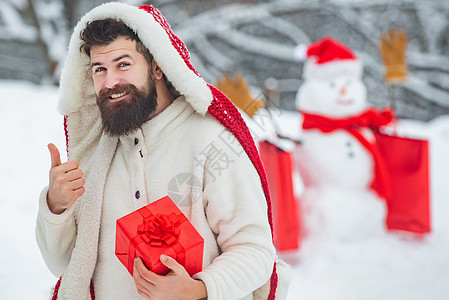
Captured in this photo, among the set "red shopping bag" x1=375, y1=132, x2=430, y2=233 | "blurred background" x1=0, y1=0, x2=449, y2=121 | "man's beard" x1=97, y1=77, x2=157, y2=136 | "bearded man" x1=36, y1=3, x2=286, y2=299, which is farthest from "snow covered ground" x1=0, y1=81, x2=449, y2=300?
"blurred background" x1=0, y1=0, x2=449, y2=121

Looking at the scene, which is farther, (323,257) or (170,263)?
(323,257)

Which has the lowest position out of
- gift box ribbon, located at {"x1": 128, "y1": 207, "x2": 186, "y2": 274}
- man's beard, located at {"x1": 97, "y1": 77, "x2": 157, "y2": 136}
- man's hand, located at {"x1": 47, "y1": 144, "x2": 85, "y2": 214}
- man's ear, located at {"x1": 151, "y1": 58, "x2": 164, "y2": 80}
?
gift box ribbon, located at {"x1": 128, "y1": 207, "x2": 186, "y2": 274}

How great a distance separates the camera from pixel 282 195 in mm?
2520

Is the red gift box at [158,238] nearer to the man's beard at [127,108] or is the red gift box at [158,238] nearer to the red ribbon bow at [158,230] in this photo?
the red ribbon bow at [158,230]

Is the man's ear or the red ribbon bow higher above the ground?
the man's ear

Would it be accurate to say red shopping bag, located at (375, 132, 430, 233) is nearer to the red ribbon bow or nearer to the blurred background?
the red ribbon bow

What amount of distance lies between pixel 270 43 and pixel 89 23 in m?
5.24

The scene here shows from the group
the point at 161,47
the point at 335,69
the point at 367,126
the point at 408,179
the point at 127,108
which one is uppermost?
the point at 161,47

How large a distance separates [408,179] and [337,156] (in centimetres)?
49

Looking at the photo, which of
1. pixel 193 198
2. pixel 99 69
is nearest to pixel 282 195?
pixel 193 198

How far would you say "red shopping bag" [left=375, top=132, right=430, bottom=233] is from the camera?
274 cm

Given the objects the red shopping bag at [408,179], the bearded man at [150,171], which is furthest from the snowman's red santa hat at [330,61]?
the bearded man at [150,171]

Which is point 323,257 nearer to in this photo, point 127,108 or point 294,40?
point 127,108

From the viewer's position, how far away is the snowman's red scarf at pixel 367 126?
106 inches
